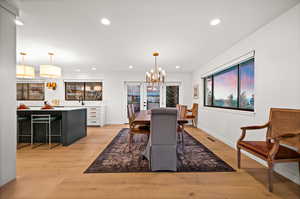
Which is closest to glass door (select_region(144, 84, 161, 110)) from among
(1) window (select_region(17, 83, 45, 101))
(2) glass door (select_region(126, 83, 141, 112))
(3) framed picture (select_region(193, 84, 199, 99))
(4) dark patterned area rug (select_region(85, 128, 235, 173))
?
(2) glass door (select_region(126, 83, 141, 112))

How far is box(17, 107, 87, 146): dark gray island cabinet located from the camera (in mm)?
3151

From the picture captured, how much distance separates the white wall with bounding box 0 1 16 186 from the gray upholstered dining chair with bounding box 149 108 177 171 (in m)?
1.86

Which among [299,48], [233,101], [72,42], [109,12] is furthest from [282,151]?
[72,42]

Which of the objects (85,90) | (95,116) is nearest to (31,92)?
(85,90)

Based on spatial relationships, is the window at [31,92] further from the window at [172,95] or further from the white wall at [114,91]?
the window at [172,95]

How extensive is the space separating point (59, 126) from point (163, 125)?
2.88 meters

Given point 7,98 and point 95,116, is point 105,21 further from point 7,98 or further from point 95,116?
point 95,116

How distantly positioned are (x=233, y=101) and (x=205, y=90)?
1623 millimetres

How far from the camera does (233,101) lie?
3.28 m

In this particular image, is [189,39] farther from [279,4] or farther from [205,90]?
[205,90]

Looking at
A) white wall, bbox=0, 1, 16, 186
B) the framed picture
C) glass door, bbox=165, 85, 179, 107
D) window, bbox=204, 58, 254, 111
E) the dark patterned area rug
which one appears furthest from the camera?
glass door, bbox=165, 85, 179, 107

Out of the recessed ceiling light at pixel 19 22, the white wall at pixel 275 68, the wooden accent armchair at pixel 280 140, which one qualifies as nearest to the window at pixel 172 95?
the white wall at pixel 275 68

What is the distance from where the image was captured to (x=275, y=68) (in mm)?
2062

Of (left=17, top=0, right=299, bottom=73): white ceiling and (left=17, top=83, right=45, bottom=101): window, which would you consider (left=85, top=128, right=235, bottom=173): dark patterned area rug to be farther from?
(left=17, top=83, right=45, bottom=101): window
